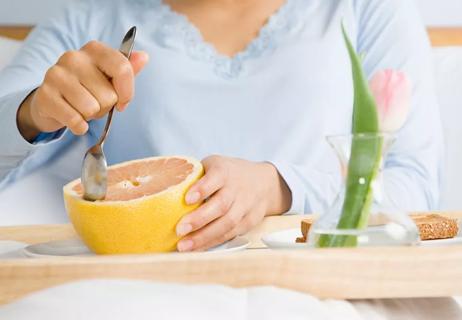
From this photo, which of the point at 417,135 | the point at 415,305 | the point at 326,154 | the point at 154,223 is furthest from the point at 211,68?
the point at 415,305

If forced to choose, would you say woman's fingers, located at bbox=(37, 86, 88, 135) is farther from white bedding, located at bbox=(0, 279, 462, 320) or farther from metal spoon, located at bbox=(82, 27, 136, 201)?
white bedding, located at bbox=(0, 279, 462, 320)

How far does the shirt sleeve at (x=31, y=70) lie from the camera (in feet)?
4.15

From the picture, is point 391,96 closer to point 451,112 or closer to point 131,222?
point 131,222

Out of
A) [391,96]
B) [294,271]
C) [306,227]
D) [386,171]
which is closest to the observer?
[294,271]

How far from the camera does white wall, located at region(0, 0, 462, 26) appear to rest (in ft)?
6.50

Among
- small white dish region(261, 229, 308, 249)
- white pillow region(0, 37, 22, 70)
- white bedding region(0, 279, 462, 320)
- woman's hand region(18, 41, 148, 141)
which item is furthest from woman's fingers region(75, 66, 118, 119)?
white pillow region(0, 37, 22, 70)

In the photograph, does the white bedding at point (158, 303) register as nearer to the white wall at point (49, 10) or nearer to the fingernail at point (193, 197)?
the fingernail at point (193, 197)

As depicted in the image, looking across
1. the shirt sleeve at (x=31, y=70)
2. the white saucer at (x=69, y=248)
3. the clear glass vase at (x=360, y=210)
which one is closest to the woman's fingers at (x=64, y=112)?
the white saucer at (x=69, y=248)

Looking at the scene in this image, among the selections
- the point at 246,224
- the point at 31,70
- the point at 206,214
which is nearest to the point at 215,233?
the point at 206,214

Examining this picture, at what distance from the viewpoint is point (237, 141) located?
1.44 m

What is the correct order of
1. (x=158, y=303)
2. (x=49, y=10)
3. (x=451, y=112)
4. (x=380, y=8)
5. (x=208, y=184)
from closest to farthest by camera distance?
(x=158, y=303), (x=208, y=184), (x=380, y=8), (x=451, y=112), (x=49, y=10)

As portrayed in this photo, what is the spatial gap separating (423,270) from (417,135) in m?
0.87

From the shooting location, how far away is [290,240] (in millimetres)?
833

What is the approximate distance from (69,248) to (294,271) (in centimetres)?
39
